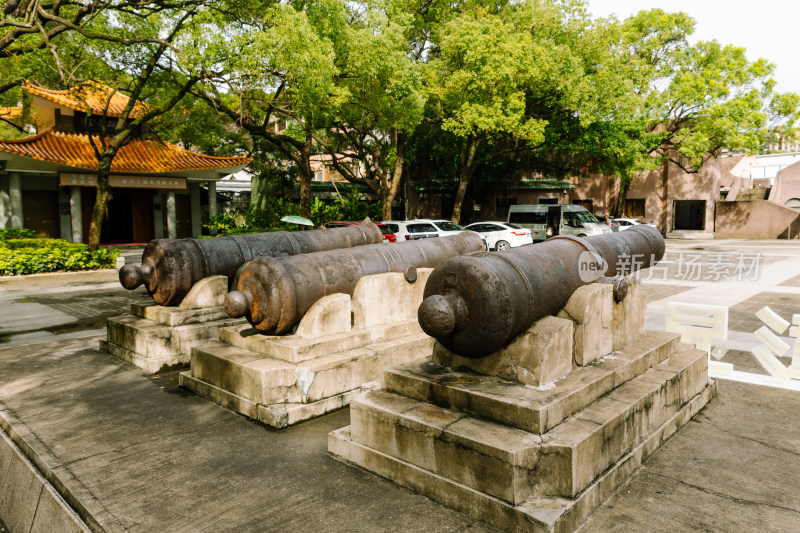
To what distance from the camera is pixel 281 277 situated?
4.84 m

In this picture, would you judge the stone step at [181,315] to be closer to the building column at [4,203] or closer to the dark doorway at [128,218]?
the building column at [4,203]

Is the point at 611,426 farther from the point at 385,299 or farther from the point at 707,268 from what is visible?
the point at 707,268

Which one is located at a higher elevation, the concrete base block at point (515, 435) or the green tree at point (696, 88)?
the green tree at point (696, 88)

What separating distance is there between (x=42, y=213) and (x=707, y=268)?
25727 millimetres

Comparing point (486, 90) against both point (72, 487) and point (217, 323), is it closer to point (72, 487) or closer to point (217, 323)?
point (217, 323)

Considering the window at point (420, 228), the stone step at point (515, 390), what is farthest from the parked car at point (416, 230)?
the stone step at point (515, 390)

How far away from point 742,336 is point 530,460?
6.03 m

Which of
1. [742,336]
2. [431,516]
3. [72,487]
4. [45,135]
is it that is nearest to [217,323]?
[72,487]

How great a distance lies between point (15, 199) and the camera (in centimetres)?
1994

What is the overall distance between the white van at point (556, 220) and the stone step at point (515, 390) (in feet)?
60.9

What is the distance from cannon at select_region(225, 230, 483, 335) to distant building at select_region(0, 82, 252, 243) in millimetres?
17428

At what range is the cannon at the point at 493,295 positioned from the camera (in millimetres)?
3283

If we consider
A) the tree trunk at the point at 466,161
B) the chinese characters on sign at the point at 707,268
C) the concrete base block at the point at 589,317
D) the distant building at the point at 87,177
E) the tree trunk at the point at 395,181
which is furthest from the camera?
the tree trunk at the point at 466,161

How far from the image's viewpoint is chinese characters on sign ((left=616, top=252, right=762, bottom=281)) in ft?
44.4
